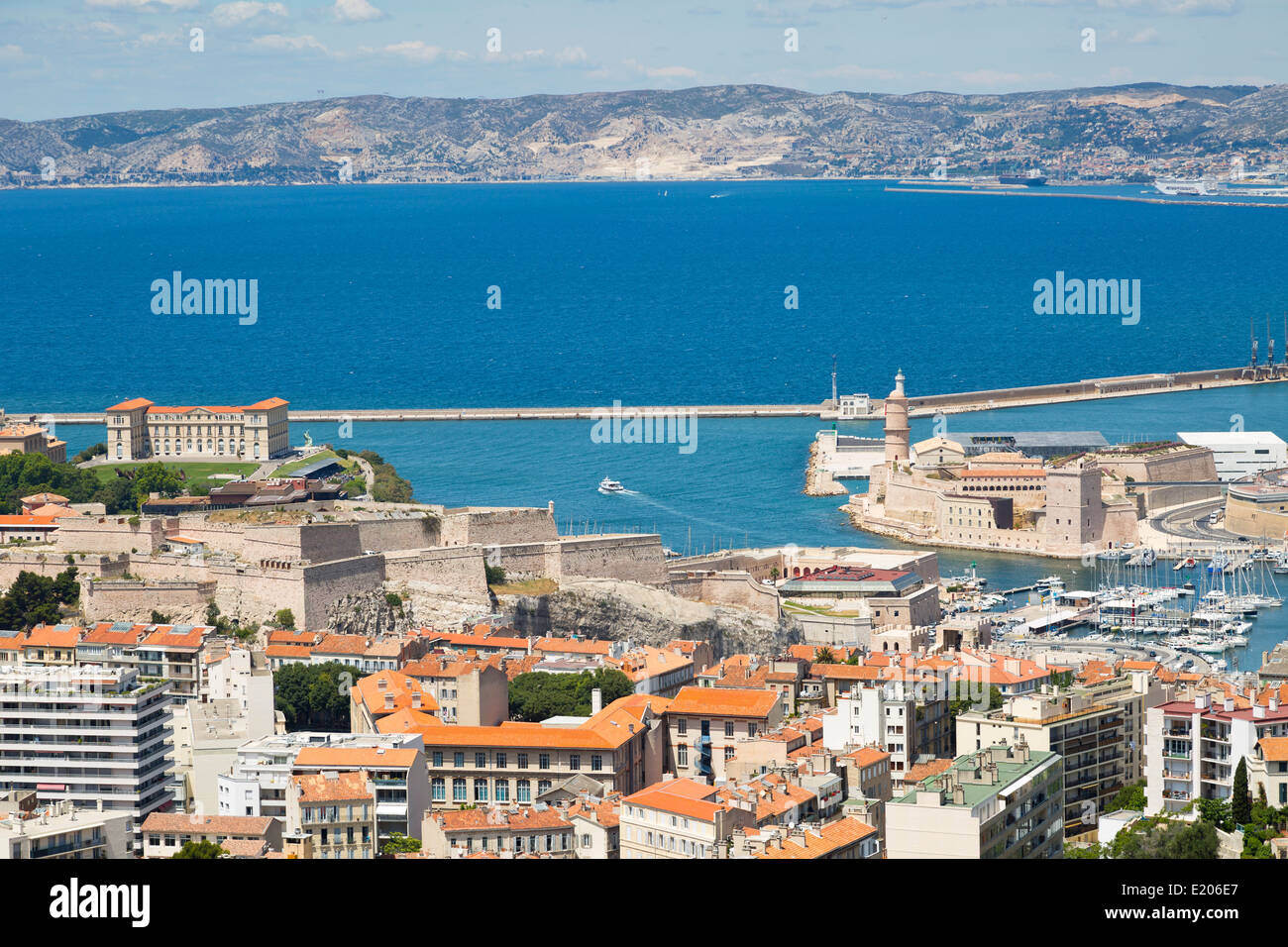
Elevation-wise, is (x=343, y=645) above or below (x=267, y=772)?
below

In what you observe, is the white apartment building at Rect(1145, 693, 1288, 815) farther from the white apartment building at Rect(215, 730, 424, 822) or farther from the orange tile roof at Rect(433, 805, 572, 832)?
the white apartment building at Rect(215, 730, 424, 822)

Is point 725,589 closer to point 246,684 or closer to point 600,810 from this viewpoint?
point 246,684

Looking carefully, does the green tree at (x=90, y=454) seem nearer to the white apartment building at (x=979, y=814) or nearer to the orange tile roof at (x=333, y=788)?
the orange tile roof at (x=333, y=788)

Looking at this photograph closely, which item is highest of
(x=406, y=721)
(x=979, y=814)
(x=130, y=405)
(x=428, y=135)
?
(x=428, y=135)

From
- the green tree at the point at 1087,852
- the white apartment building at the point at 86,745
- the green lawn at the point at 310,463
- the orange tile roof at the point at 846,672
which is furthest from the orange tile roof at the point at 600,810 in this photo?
the green lawn at the point at 310,463

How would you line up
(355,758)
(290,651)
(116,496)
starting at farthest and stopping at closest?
(116,496) < (290,651) < (355,758)

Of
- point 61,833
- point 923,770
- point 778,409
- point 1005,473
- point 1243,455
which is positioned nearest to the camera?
point 61,833

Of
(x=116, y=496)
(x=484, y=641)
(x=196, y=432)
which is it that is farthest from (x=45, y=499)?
(x=484, y=641)
